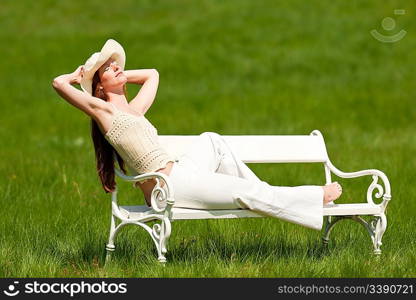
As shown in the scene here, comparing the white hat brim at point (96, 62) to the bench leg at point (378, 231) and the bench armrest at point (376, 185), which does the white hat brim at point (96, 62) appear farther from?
the bench leg at point (378, 231)

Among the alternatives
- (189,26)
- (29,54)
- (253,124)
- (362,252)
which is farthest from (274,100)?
(362,252)

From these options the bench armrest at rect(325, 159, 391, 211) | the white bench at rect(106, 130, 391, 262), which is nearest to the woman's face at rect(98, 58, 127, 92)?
the white bench at rect(106, 130, 391, 262)

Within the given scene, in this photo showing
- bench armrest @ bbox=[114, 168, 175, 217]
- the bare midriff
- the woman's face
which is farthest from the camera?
the woman's face

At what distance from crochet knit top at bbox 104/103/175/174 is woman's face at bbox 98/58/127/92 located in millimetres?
176

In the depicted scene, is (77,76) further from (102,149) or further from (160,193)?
(160,193)

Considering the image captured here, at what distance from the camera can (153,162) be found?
5.16 metres

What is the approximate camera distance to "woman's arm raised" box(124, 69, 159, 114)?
5.48 metres

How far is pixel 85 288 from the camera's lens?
445 centimetres

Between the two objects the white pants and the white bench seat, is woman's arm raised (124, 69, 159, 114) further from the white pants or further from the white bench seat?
the white bench seat

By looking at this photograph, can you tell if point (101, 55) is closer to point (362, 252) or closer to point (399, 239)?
point (362, 252)

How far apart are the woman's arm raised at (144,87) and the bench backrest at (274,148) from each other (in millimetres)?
350

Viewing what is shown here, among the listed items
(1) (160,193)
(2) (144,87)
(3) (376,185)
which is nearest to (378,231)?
(3) (376,185)

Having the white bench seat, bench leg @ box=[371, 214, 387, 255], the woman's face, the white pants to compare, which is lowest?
bench leg @ box=[371, 214, 387, 255]

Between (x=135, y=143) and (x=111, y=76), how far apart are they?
0.47 m
